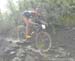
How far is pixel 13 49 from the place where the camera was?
348 cm

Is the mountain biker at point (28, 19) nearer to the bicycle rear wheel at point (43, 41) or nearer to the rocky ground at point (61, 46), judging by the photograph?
the bicycle rear wheel at point (43, 41)

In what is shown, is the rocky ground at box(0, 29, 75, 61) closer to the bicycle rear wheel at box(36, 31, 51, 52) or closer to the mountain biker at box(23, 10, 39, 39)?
the bicycle rear wheel at box(36, 31, 51, 52)

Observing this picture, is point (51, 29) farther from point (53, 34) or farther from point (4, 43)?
point (4, 43)

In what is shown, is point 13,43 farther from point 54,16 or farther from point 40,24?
point 54,16

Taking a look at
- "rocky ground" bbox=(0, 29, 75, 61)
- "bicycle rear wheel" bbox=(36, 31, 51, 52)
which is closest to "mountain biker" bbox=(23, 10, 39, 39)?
"bicycle rear wheel" bbox=(36, 31, 51, 52)

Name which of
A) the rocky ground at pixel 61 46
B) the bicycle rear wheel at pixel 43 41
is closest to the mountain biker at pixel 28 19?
the bicycle rear wheel at pixel 43 41

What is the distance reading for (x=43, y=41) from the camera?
3.63 metres

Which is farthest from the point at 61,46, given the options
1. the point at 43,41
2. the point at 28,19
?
the point at 28,19

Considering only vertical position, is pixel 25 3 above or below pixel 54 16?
above

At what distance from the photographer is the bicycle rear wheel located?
356cm

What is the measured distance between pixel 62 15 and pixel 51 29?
1.00 ft

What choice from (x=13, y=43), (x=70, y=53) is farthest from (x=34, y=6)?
(x=70, y=53)

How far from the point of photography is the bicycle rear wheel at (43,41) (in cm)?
356

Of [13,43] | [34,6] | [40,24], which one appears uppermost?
[34,6]
